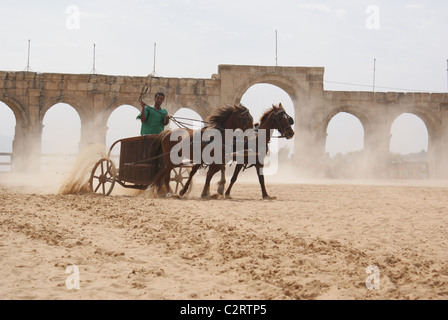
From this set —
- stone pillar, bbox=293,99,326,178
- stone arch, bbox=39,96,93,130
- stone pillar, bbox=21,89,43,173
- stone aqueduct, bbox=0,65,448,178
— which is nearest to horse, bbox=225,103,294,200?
stone aqueduct, bbox=0,65,448,178

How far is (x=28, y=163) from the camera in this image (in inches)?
885

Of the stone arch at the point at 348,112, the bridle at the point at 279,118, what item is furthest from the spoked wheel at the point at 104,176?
the stone arch at the point at 348,112

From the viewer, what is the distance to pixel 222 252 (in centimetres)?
502

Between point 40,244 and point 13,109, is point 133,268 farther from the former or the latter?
point 13,109

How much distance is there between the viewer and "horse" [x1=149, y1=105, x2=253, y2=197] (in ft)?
31.2

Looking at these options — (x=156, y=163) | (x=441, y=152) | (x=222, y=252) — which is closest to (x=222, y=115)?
(x=156, y=163)

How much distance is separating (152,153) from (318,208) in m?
3.67
